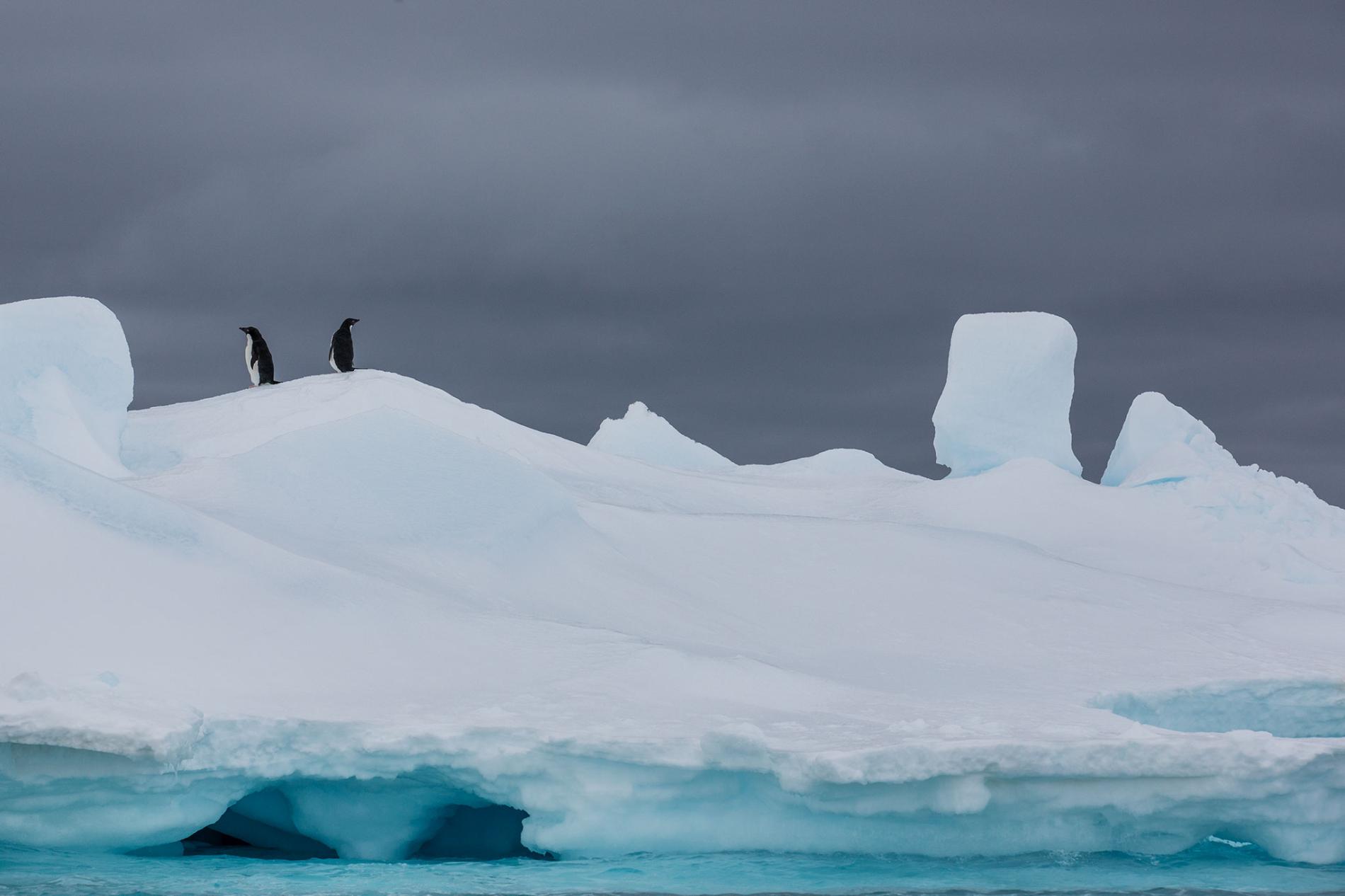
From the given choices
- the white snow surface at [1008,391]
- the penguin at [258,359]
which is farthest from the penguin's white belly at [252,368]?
the white snow surface at [1008,391]

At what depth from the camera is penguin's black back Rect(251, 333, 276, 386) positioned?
21703mm

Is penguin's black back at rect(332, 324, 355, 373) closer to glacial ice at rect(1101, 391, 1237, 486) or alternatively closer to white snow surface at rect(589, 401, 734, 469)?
white snow surface at rect(589, 401, 734, 469)

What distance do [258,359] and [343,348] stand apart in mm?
1556

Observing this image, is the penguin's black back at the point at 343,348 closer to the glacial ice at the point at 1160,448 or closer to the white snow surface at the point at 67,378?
the white snow surface at the point at 67,378

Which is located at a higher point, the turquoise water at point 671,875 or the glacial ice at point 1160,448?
the glacial ice at point 1160,448

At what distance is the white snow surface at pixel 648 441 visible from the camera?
26781 mm

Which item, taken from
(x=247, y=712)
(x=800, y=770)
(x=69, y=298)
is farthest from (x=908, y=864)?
(x=69, y=298)

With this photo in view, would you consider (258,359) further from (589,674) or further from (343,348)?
(589,674)

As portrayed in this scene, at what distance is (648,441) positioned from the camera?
27.0 meters

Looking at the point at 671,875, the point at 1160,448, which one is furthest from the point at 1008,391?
the point at 671,875

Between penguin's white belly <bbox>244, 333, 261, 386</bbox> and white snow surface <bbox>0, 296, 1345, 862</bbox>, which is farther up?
penguin's white belly <bbox>244, 333, 261, 386</bbox>

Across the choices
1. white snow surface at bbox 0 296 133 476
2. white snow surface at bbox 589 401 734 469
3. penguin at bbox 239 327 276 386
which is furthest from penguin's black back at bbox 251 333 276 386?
white snow surface at bbox 589 401 734 469

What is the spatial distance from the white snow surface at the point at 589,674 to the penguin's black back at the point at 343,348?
210 inches

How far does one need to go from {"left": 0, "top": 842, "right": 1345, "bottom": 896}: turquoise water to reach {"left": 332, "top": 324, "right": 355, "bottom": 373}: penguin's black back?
12989mm
